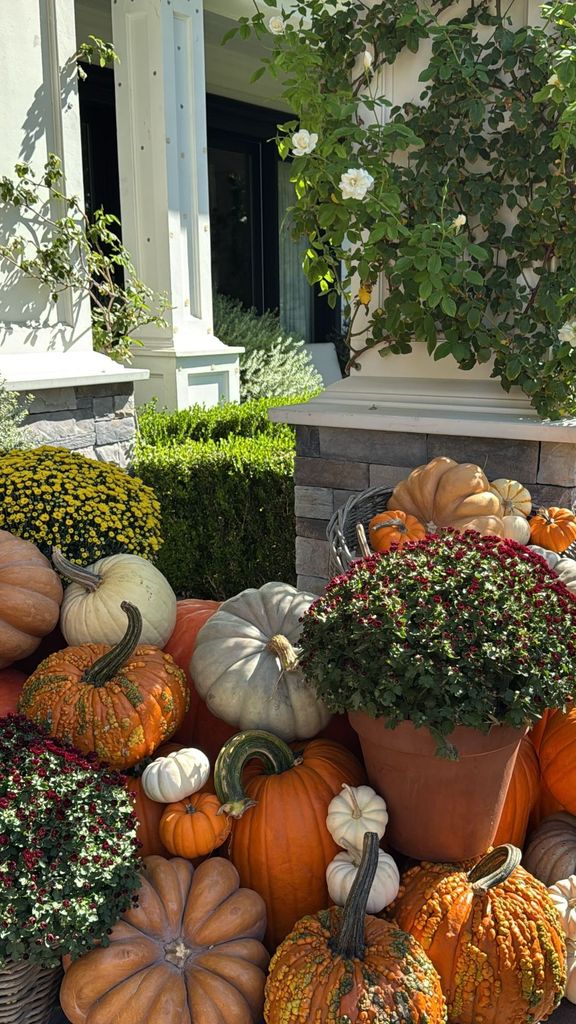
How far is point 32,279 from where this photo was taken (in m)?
4.68

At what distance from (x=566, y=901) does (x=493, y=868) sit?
8.3 inches

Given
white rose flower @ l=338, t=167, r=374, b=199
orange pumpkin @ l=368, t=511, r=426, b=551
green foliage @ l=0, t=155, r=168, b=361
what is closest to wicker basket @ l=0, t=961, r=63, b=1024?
orange pumpkin @ l=368, t=511, r=426, b=551

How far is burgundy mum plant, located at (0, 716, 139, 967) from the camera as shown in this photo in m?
1.16

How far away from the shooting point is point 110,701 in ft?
4.93

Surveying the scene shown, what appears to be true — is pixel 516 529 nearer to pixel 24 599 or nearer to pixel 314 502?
pixel 314 502

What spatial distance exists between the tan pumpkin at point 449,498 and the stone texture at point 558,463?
1.45 ft

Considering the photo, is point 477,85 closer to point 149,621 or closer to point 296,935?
point 149,621

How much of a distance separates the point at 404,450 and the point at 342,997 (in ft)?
7.51

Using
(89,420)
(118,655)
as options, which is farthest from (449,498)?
(89,420)

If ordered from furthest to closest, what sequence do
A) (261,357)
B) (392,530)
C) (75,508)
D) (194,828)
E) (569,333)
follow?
(261,357)
(569,333)
(392,530)
(75,508)
(194,828)

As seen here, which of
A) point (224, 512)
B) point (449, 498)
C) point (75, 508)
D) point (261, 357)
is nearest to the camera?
point (75, 508)

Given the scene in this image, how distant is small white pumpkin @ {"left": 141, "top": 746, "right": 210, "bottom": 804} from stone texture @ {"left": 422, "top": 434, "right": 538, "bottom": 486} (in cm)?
188

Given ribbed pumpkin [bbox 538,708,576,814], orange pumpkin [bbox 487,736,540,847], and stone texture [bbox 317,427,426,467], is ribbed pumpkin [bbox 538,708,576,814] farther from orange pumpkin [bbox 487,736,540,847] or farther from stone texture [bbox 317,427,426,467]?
stone texture [bbox 317,427,426,467]

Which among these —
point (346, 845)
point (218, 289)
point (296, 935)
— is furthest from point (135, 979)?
point (218, 289)
